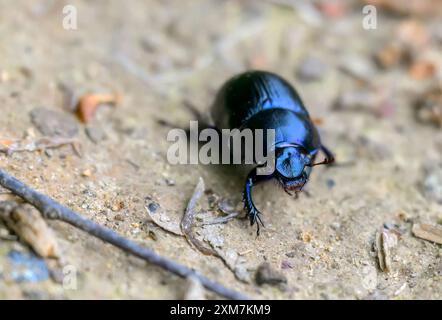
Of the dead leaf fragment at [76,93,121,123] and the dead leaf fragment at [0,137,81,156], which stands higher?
the dead leaf fragment at [76,93,121,123]

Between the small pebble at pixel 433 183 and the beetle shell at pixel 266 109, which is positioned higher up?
the beetle shell at pixel 266 109

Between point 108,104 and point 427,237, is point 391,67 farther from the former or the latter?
point 108,104

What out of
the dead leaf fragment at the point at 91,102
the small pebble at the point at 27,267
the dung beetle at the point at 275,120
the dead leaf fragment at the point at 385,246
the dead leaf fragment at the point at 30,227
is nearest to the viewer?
the small pebble at the point at 27,267

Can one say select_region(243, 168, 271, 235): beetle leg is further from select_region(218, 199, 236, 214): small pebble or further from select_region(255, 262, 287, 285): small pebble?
select_region(255, 262, 287, 285): small pebble

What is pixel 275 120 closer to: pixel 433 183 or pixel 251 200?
pixel 251 200

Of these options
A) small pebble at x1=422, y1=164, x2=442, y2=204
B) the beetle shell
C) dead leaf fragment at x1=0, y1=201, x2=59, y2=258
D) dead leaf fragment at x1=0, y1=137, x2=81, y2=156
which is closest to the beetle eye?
the beetle shell

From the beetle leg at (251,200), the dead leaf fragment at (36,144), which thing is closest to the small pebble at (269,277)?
the beetle leg at (251,200)

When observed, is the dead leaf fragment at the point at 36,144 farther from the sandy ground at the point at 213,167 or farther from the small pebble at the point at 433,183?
the small pebble at the point at 433,183
